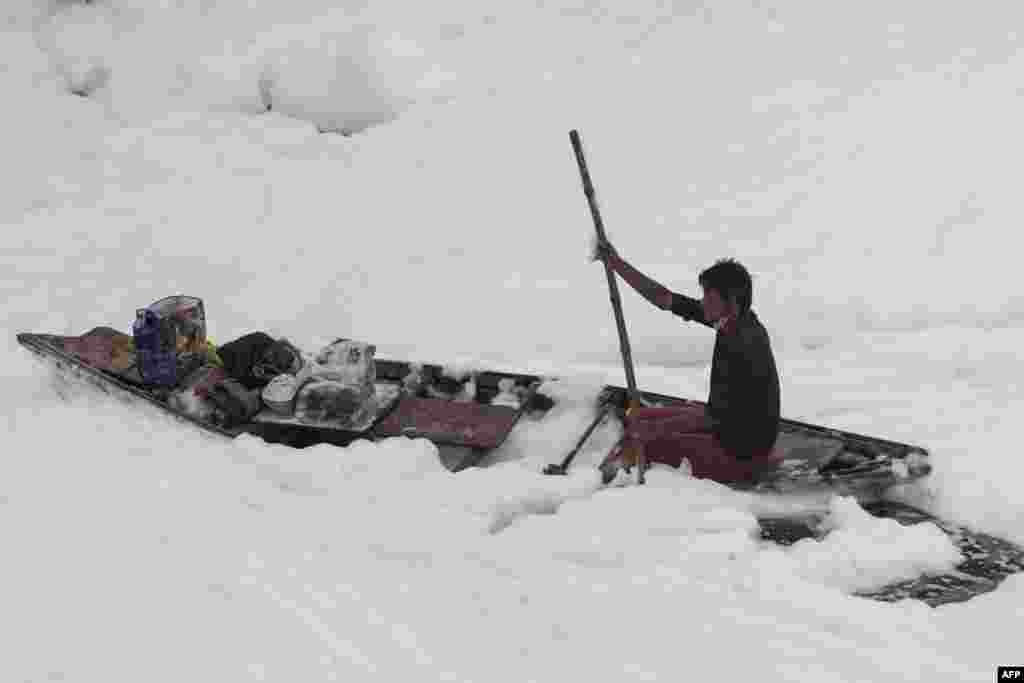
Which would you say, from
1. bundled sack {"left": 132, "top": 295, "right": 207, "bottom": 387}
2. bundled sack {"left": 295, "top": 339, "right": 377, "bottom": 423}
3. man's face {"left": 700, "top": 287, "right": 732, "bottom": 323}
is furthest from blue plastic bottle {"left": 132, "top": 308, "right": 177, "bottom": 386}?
man's face {"left": 700, "top": 287, "right": 732, "bottom": 323}

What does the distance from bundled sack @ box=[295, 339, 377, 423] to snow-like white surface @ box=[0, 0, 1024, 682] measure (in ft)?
1.37

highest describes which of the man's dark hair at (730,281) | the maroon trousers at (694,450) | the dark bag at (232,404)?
the man's dark hair at (730,281)

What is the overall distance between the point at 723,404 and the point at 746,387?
0.22m

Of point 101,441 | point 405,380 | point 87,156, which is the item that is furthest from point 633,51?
point 101,441

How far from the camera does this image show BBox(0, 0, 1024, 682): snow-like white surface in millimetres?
4445

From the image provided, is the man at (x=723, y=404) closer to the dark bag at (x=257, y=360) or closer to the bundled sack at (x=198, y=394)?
the dark bag at (x=257, y=360)

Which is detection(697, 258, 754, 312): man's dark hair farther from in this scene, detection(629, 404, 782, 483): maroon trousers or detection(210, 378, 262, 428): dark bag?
detection(210, 378, 262, 428): dark bag

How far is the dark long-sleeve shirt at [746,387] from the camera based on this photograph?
5594 mm

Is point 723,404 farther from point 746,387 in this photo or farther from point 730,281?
point 730,281

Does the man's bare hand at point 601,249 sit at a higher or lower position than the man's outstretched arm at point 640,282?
higher

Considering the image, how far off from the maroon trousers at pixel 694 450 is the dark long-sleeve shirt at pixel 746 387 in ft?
0.23

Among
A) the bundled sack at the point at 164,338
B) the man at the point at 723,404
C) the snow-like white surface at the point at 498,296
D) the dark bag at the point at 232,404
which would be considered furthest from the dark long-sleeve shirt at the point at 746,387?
the bundled sack at the point at 164,338

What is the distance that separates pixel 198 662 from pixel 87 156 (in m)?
9.41

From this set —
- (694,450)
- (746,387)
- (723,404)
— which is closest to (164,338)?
(694,450)
